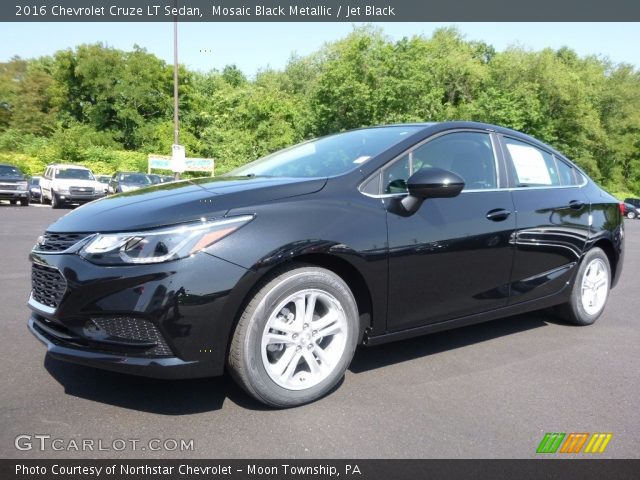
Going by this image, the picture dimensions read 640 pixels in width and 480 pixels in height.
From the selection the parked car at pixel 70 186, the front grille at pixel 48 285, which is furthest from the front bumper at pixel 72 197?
the front grille at pixel 48 285

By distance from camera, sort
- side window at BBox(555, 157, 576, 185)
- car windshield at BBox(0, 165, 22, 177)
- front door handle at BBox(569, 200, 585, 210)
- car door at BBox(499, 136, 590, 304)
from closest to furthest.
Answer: car door at BBox(499, 136, 590, 304) < front door handle at BBox(569, 200, 585, 210) < side window at BBox(555, 157, 576, 185) < car windshield at BBox(0, 165, 22, 177)

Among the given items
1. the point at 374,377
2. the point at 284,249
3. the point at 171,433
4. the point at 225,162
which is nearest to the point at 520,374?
the point at 374,377

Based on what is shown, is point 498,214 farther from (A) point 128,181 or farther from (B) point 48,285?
(A) point 128,181

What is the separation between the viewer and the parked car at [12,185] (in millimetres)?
21125

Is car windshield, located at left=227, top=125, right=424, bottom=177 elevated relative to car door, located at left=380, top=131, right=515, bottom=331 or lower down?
elevated

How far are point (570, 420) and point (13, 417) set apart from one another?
281 cm

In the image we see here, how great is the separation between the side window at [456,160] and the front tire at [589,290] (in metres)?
1.37

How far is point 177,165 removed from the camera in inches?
850

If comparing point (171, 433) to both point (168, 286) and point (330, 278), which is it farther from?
point (330, 278)

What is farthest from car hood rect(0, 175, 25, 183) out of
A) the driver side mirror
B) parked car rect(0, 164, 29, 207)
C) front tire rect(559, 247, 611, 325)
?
the driver side mirror

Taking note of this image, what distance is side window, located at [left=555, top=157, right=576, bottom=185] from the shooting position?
4.54 m


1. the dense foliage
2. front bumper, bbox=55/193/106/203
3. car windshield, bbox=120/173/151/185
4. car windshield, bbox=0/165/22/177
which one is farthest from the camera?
the dense foliage

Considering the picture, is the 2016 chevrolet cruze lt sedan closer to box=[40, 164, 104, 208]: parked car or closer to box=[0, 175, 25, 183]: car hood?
box=[40, 164, 104, 208]: parked car

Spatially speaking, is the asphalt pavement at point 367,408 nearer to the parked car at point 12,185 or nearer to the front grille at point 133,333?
A: the front grille at point 133,333
